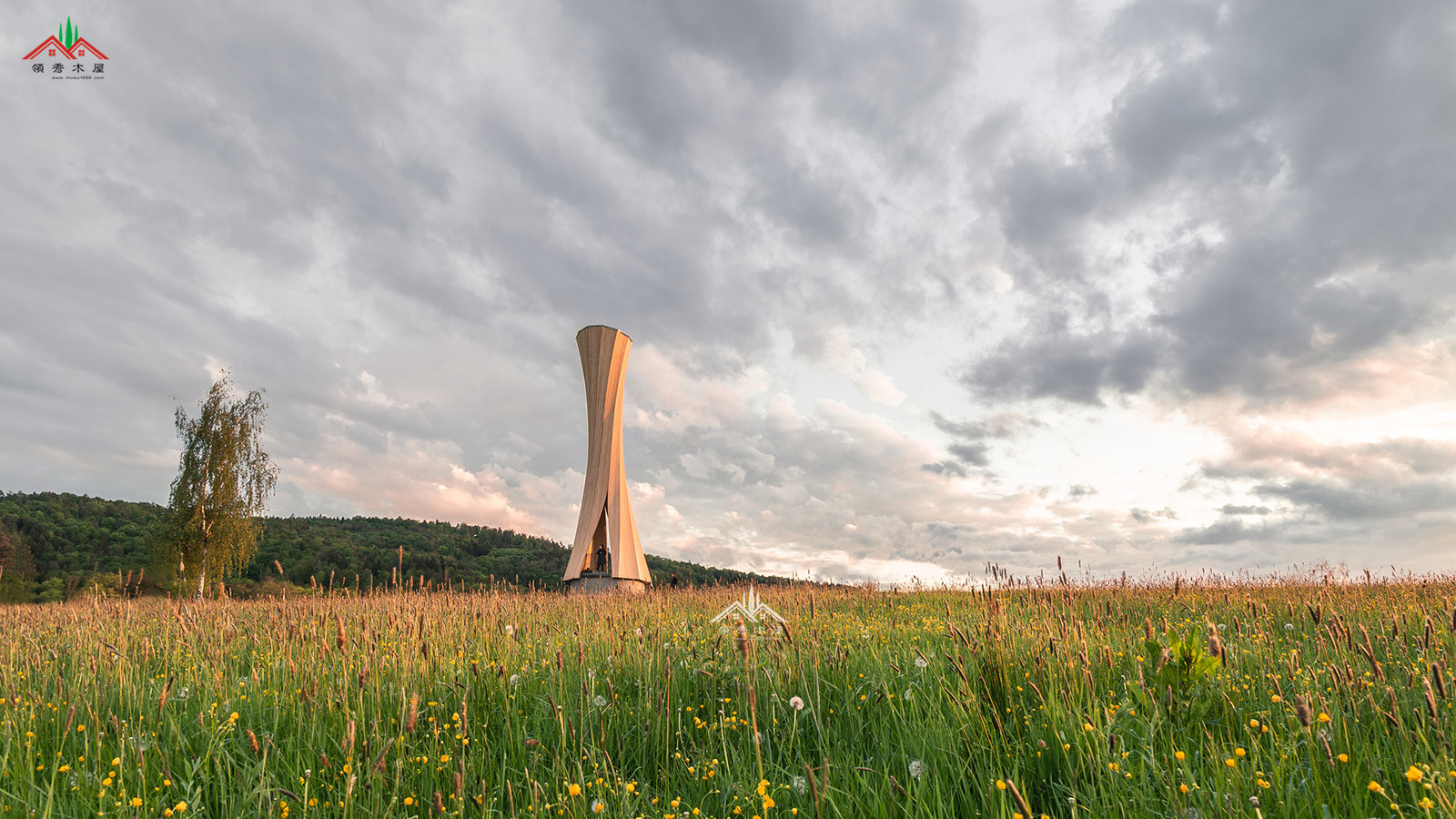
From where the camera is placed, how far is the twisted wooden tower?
65.1 ft

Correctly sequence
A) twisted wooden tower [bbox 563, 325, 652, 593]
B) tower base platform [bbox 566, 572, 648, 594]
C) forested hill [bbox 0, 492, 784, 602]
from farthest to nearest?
forested hill [bbox 0, 492, 784, 602]
twisted wooden tower [bbox 563, 325, 652, 593]
tower base platform [bbox 566, 572, 648, 594]

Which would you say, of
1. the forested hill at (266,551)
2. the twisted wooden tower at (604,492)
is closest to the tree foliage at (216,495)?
the forested hill at (266,551)

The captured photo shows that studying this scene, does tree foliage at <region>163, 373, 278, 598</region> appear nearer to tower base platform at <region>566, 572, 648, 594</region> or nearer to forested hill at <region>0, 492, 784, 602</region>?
forested hill at <region>0, 492, 784, 602</region>

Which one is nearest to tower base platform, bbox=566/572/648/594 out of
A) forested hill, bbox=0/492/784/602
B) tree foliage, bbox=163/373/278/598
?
forested hill, bbox=0/492/784/602

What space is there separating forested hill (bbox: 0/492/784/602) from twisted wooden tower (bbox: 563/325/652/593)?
685cm

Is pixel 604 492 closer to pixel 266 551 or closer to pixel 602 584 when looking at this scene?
pixel 602 584

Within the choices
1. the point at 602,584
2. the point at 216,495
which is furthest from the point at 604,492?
the point at 216,495

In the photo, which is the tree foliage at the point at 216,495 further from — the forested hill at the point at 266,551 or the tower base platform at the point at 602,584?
the tower base platform at the point at 602,584

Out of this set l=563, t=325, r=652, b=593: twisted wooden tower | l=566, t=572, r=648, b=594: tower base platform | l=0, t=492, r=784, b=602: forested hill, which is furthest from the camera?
l=0, t=492, r=784, b=602: forested hill

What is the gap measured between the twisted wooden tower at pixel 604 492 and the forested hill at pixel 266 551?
6.85 m

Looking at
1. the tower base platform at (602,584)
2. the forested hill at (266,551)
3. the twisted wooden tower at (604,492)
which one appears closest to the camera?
the tower base platform at (602,584)

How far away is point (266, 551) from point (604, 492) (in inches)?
1010

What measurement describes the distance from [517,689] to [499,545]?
136 ft

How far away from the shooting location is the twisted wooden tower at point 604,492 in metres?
19.8
